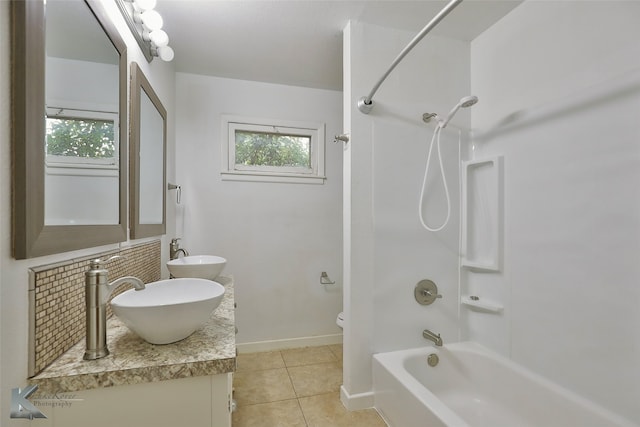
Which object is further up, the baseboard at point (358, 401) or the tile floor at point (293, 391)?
the baseboard at point (358, 401)

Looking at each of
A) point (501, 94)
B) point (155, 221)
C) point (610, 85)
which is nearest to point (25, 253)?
point (155, 221)

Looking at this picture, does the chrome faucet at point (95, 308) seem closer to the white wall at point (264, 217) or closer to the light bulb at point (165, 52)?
the light bulb at point (165, 52)

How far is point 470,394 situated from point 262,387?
4.46 feet

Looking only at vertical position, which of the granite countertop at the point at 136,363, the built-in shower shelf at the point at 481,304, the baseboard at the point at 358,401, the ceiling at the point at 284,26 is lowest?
the baseboard at the point at 358,401

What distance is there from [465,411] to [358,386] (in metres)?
0.62

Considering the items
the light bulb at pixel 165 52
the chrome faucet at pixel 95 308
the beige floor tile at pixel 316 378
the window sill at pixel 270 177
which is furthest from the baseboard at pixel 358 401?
the light bulb at pixel 165 52

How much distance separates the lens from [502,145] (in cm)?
171

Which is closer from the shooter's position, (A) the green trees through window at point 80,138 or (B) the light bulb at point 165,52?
(A) the green trees through window at point 80,138

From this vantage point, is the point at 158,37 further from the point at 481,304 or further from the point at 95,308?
the point at 481,304

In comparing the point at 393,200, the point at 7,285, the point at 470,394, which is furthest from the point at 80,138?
the point at 470,394

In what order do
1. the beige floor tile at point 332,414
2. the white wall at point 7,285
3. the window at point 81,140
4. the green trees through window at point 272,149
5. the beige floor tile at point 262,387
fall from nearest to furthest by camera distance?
the white wall at point 7,285
the window at point 81,140
the beige floor tile at point 332,414
the beige floor tile at point 262,387
the green trees through window at point 272,149

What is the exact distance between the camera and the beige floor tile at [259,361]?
215cm

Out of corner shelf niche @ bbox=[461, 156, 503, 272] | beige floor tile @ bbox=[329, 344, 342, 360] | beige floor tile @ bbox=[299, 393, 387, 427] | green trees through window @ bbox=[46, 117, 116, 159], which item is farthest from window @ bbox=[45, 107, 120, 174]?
beige floor tile @ bbox=[329, 344, 342, 360]

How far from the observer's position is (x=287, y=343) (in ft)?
8.17
